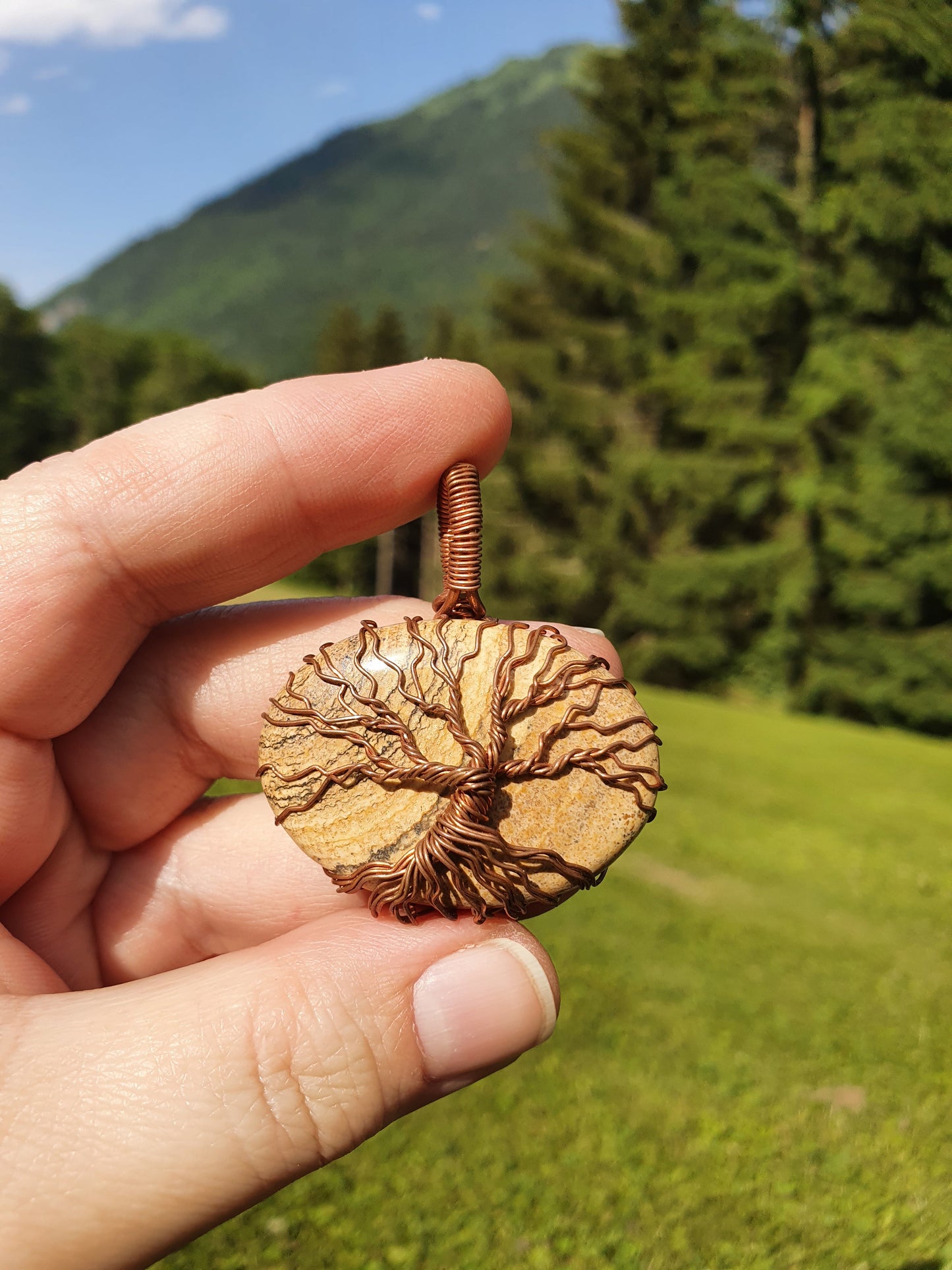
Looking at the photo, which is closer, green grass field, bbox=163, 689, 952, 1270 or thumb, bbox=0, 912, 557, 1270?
thumb, bbox=0, 912, 557, 1270

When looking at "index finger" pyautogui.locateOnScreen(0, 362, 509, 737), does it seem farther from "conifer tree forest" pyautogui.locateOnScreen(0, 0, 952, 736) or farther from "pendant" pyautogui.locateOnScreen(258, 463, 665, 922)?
"conifer tree forest" pyautogui.locateOnScreen(0, 0, 952, 736)

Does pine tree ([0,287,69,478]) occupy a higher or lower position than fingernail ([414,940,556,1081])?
higher

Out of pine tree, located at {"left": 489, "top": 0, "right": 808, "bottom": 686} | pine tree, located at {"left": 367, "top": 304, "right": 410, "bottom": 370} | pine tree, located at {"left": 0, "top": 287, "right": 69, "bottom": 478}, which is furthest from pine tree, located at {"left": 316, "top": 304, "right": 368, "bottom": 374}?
pine tree, located at {"left": 0, "top": 287, "right": 69, "bottom": 478}

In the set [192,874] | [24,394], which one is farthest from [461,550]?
[24,394]

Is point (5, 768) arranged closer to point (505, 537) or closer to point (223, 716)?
point (223, 716)

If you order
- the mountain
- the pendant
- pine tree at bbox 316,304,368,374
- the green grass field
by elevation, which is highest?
the mountain

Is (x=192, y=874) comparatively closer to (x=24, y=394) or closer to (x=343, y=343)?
(x=343, y=343)

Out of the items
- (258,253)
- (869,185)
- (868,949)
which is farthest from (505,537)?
(258,253)

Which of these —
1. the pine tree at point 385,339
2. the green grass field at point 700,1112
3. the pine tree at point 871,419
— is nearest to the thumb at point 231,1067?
the green grass field at point 700,1112
